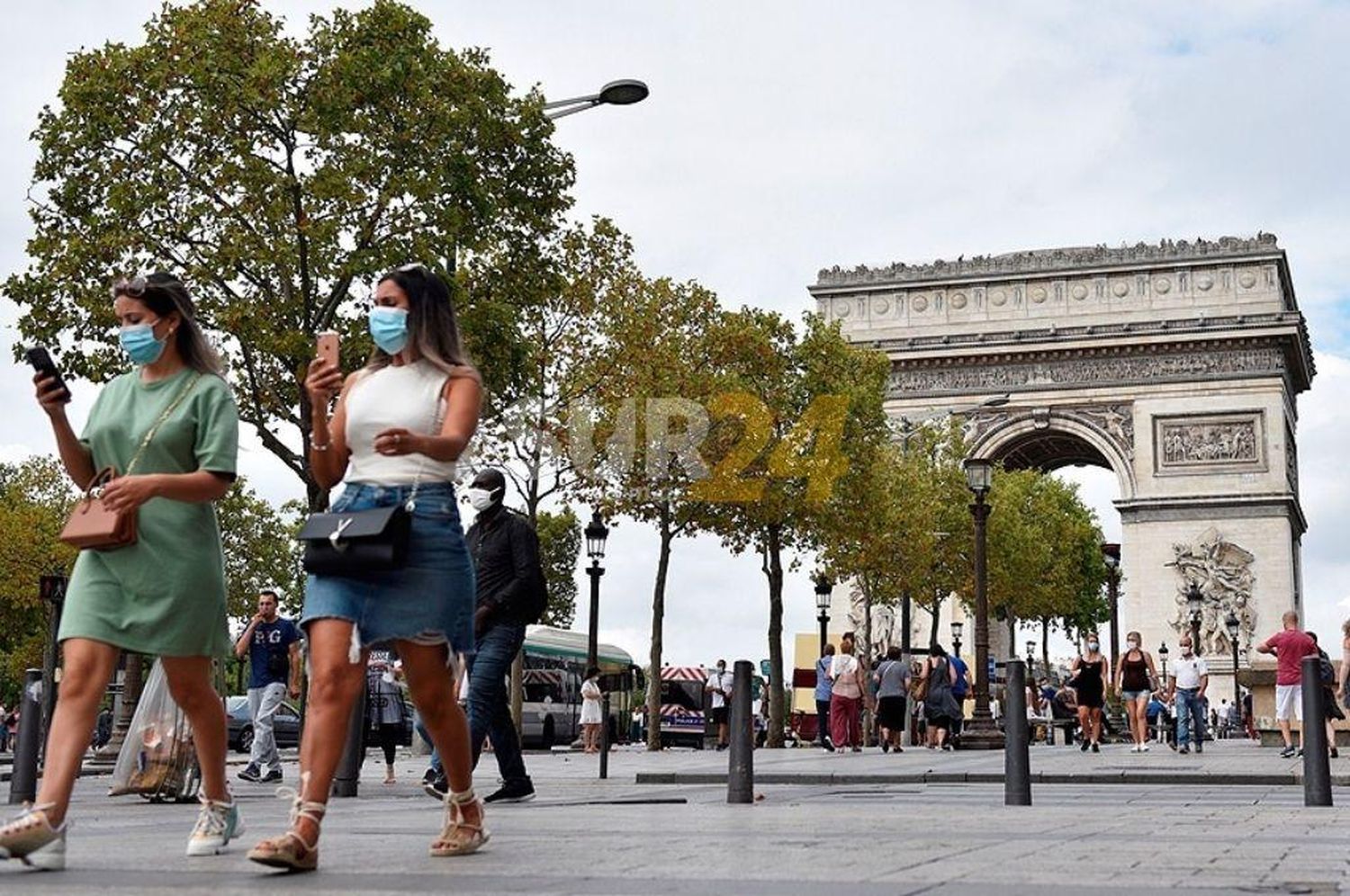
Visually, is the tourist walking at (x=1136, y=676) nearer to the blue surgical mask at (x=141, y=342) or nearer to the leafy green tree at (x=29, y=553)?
the blue surgical mask at (x=141, y=342)

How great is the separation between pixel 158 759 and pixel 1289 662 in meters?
13.4

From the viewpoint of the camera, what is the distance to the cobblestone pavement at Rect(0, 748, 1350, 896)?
498 centimetres

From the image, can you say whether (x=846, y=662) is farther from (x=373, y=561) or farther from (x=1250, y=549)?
(x=1250, y=549)

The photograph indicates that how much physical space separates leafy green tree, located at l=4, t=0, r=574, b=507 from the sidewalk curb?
6395 millimetres

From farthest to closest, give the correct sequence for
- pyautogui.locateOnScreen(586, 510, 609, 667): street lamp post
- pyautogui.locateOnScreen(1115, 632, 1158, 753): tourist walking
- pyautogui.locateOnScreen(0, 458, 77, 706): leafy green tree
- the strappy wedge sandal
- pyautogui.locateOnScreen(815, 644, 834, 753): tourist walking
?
pyautogui.locateOnScreen(0, 458, 77, 706): leafy green tree < pyautogui.locateOnScreen(815, 644, 834, 753): tourist walking < pyautogui.locateOnScreen(586, 510, 609, 667): street lamp post < pyautogui.locateOnScreen(1115, 632, 1158, 753): tourist walking < the strappy wedge sandal

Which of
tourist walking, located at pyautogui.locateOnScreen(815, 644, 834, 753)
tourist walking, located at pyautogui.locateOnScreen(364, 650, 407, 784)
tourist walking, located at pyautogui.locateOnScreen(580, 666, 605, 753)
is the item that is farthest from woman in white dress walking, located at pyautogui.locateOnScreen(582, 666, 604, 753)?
tourist walking, located at pyautogui.locateOnScreen(364, 650, 407, 784)

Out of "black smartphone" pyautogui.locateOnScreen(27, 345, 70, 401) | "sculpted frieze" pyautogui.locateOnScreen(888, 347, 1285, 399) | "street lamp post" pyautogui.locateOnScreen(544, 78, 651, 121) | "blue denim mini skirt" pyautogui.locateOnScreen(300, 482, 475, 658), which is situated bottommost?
"blue denim mini skirt" pyautogui.locateOnScreen(300, 482, 475, 658)

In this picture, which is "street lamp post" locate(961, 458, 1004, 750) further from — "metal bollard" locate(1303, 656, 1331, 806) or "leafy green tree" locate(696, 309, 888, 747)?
"metal bollard" locate(1303, 656, 1331, 806)

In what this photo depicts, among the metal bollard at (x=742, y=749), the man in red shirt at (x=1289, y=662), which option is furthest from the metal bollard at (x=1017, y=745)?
the man in red shirt at (x=1289, y=662)

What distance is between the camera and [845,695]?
26719 millimetres

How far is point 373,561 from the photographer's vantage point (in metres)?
5.48

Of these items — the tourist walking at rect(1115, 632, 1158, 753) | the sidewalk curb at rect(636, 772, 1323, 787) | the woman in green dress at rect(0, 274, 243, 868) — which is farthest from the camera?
the tourist walking at rect(1115, 632, 1158, 753)

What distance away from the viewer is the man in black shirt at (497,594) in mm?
10578

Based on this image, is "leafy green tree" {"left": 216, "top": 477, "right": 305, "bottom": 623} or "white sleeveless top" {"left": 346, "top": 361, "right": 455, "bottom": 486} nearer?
"white sleeveless top" {"left": 346, "top": 361, "right": 455, "bottom": 486}
